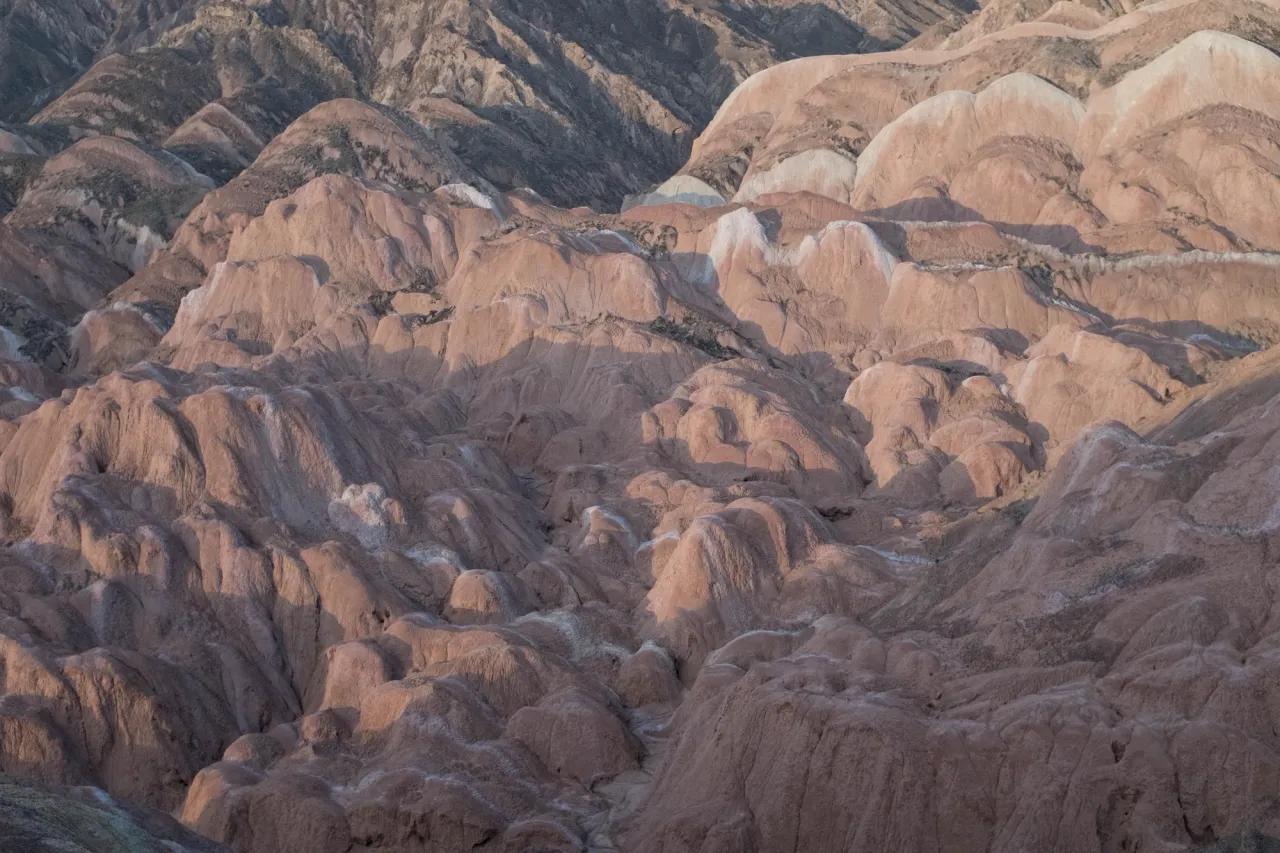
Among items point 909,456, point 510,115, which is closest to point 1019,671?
point 909,456

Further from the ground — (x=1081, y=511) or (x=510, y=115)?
(x=1081, y=511)

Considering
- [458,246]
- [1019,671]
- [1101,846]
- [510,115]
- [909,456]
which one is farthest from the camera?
[510,115]

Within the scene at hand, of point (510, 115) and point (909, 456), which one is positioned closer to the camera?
point (909, 456)

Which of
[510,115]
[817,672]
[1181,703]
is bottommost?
[510,115]

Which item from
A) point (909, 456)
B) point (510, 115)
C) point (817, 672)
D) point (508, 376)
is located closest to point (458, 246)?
point (508, 376)

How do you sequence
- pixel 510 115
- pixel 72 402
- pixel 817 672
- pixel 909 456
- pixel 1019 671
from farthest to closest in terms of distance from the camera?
1. pixel 510 115
2. pixel 909 456
3. pixel 72 402
4. pixel 817 672
5. pixel 1019 671

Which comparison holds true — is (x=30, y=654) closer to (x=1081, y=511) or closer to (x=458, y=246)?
(x=1081, y=511)
